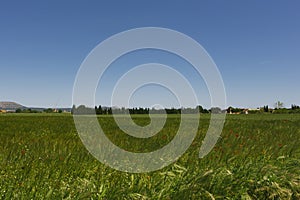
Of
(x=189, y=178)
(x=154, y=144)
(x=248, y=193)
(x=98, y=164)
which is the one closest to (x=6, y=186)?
(x=98, y=164)

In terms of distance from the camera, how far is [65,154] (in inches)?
225

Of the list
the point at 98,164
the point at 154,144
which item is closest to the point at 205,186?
the point at 98,164

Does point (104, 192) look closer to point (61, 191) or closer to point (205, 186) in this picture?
point (61, 191)

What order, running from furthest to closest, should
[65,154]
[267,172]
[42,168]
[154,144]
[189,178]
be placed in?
[154,144], [65,154], [42,168], [267,172], [189,178]

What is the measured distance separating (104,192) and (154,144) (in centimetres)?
448

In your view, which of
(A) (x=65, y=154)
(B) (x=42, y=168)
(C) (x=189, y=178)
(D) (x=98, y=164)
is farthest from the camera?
(A) (x=65, y=154)

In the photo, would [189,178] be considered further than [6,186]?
Yes

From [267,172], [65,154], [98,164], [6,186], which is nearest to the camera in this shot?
[6,186]

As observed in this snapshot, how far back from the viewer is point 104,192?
3443 millimetres

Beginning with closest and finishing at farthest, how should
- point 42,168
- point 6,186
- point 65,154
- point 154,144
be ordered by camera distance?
point 6,186 → point 42,168 → point 65,154 → point 154,144

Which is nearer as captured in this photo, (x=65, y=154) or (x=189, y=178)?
(x=189, y=178)

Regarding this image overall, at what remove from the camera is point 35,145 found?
6.88m

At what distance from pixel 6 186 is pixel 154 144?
15.0 feet

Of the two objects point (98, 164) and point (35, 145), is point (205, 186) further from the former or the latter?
point (35, 145)
